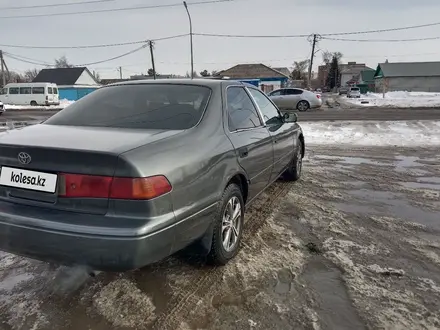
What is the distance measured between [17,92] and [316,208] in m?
38.3

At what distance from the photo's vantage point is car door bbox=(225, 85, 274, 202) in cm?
327

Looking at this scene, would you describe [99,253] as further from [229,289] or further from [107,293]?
[229,289]

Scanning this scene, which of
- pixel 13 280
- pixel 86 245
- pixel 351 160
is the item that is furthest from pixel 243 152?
pixel 351 160

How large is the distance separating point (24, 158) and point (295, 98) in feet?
73.3

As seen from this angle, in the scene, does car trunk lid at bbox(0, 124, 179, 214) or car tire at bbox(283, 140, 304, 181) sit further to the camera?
car tire at bbox(283, 140, 304, 181)

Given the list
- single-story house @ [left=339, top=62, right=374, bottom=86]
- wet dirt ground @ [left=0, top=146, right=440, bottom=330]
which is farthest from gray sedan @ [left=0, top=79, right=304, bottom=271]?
single-story house @ [left=339, top=62, right=374, bottom=86]

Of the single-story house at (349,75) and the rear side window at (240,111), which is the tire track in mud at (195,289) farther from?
the single-story house at (349,75)

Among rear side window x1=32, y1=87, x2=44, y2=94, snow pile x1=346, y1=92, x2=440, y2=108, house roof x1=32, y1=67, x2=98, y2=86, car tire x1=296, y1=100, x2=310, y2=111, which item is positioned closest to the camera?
car tire x1=296, y1=100, x2=310, y2=111

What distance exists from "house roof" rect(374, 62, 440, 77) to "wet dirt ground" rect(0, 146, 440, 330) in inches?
2589

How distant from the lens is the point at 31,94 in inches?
1385

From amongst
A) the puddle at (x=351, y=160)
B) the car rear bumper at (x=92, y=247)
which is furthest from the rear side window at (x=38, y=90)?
the car rear bumper at (x=92, y=247)

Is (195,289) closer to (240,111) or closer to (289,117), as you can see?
(240,111)

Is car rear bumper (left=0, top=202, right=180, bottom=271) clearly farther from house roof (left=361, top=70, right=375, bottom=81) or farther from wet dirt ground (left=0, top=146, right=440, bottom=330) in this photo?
house roof (left=361, top=70, right=375, bottom=81)

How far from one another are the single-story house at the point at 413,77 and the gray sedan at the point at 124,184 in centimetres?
6468
